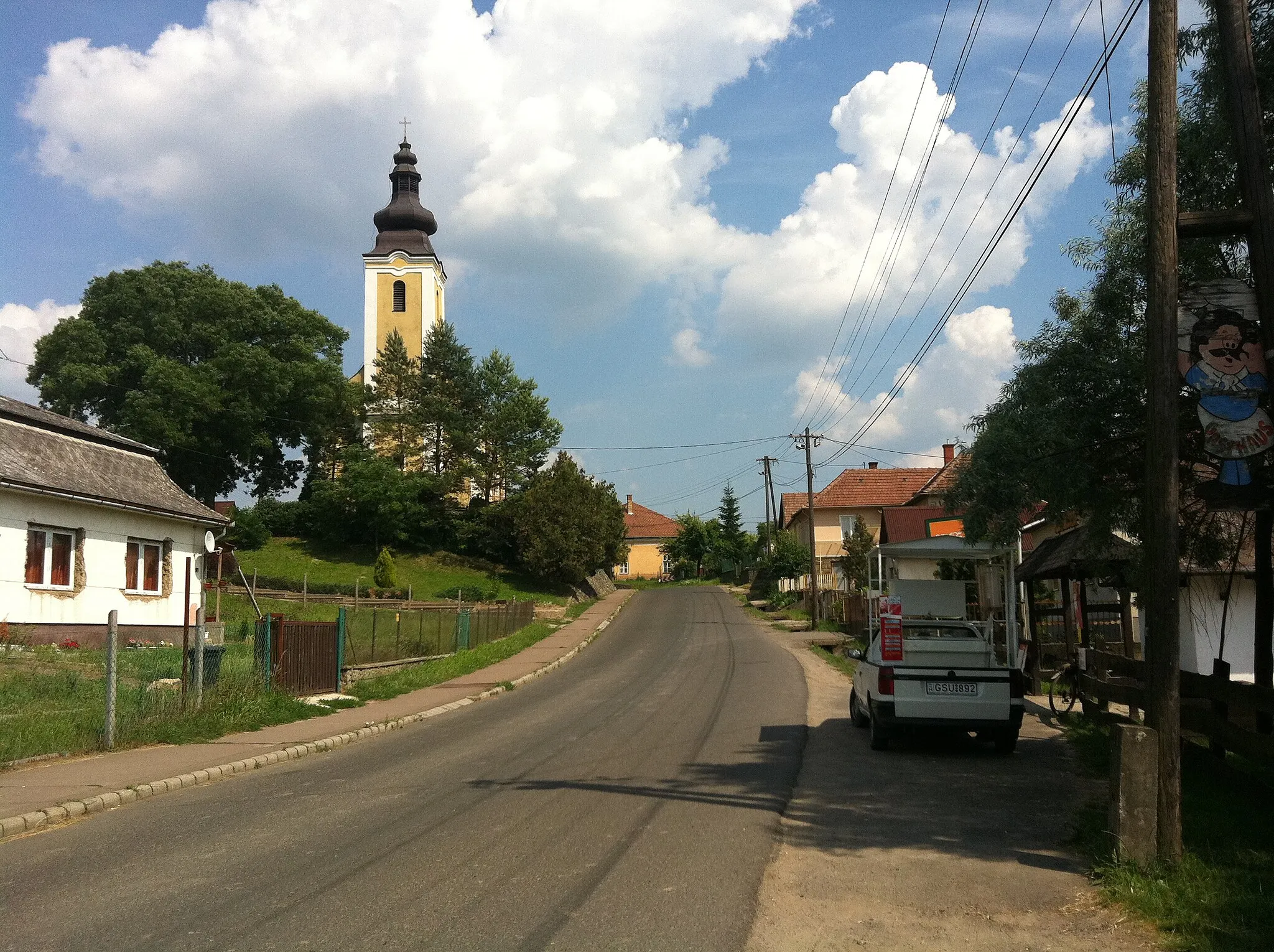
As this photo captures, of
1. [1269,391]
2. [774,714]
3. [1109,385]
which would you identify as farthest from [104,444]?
[1269,391]

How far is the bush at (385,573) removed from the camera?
4681 cm

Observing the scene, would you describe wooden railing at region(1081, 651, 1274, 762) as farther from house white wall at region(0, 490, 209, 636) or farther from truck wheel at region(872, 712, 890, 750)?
house white wall at region(0, 490, 209, 636)

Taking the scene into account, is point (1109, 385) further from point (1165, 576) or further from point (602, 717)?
point (602, 717)

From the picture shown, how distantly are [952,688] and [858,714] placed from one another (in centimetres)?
283

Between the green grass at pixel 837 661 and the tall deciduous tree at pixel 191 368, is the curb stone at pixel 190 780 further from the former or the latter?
the tall deciduous tree at pixel 191 368

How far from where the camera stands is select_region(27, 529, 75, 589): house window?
2319 centimetres

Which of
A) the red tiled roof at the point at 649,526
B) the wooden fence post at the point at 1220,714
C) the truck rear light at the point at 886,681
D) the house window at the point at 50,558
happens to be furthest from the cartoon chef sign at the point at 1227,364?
the red tiled roof at the point at 649,526

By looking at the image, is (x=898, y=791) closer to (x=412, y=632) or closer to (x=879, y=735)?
(x=879, y=735)

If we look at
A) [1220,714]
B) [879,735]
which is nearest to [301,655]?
[879,735]

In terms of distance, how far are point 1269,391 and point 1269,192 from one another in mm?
1423

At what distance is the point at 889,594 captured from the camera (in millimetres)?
20234

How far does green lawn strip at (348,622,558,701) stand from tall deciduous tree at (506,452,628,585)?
657 inches

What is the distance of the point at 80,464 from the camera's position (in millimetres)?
26172

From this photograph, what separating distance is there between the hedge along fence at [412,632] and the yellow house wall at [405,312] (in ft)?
122
